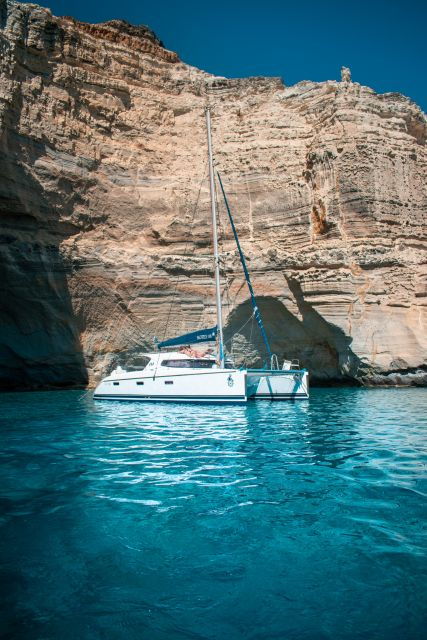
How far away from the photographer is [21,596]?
297 cm

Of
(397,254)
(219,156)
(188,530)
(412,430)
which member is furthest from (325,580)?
(219,156)

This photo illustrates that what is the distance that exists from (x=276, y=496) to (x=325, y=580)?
189cm

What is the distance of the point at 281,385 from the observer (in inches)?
656

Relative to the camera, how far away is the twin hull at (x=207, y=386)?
14742 mm

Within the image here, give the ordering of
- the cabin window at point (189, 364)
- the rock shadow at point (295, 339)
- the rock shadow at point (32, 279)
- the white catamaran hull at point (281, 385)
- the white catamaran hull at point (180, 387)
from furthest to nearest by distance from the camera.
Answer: the rock shadow at point (295, 339) < the rock shadow at point (32, 279) < the white catamaran hull at point (281, 385) < the cabin window at point (189, 364) < the white catamaran hull at point (180, 387)

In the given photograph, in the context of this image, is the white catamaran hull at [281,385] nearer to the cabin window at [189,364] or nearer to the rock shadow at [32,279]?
the cabin window at [189,364]

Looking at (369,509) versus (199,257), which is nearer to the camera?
(369,509)

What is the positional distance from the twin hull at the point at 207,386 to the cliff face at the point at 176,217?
728cm

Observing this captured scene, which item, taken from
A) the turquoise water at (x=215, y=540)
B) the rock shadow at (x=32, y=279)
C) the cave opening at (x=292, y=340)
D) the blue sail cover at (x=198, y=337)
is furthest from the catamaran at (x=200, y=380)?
the rock shadow at (x=32, y=279)

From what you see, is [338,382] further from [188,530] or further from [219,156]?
[188,530]

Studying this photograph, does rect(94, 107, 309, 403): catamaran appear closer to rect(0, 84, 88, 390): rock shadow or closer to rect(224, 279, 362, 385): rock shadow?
rect(224, 279, 362, 385): rock shadow

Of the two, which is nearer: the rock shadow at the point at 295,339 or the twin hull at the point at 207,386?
the twin hull at the point at 207,386

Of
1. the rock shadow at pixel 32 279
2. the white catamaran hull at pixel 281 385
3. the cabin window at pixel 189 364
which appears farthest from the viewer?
the rock shadow at pixel 32 279

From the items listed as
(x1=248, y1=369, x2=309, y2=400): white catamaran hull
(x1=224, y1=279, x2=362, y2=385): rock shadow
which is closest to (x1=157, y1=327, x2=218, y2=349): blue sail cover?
(x1=248, y1=369, x2=309, y2=400): white catamaran hull
